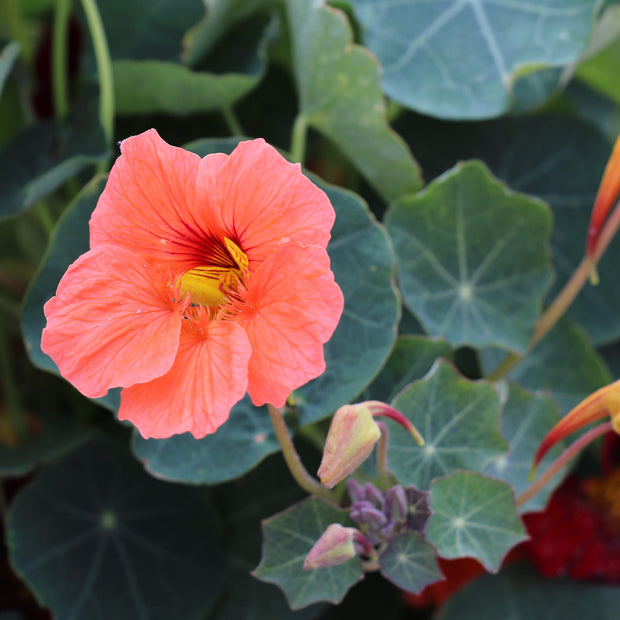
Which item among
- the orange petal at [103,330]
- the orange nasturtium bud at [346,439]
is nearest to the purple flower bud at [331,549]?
the orange nasturtium bud at [346,439]

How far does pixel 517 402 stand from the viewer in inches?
28.2

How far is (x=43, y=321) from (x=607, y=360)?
71 centimetres

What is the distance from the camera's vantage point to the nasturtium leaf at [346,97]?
0.70 m

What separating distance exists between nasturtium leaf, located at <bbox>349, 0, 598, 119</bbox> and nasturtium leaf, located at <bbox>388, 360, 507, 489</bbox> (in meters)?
0.31

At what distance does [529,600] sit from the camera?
83 cm

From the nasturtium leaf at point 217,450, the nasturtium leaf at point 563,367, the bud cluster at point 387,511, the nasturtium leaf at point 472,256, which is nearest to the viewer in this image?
the bud cluster at point 387,511

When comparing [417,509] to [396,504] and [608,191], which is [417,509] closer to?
[396,504]

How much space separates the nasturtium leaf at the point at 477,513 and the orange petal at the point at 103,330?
9.5 inches

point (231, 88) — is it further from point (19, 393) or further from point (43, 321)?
point (19, 393)

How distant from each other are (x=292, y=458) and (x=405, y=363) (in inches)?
7.9

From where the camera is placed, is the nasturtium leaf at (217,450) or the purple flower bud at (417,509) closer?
the purple flower bud at (417,509)

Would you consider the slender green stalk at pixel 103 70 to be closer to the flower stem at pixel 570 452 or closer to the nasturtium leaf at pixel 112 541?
the nasturtium leaf at pixel 112 541

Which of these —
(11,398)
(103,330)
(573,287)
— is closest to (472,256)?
(573,287)

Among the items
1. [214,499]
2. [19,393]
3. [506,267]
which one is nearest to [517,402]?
[506,267]
